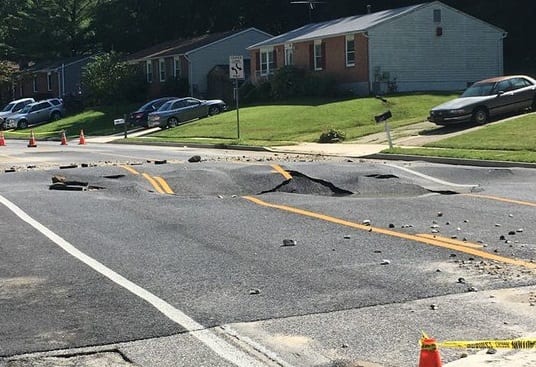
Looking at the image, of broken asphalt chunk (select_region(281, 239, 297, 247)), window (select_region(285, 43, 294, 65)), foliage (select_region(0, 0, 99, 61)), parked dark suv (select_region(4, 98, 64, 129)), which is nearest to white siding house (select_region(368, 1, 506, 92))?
window (select_region(285, 43, 294, 65))

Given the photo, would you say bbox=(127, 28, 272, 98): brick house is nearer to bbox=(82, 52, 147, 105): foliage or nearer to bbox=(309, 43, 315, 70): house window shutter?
bbox=(82, 52, 147, 105): foliage

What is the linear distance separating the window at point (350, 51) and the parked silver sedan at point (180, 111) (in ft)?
24.5

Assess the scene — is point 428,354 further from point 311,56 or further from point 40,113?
point 40,113

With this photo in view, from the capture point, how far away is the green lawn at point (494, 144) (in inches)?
814

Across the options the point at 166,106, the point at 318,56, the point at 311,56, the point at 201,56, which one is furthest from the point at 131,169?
the point at 201,56

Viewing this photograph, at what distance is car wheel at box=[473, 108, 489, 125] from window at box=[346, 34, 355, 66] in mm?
16875

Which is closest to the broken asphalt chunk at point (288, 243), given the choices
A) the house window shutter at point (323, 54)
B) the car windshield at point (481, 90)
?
the car windshield at point (481, 90)

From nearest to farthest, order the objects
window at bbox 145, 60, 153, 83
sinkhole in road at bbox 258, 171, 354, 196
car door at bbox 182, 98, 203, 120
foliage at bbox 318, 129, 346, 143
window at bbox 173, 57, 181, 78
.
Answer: sinkhole in road at bbox 258, 171, 354, 196 < foliage at bbox 318, 129, 346, 143 < car door at bbox 182, 98, 203, 120 < window at bbox 173, 57, 181, 78 < window at bbox 145, 60, 153, 83

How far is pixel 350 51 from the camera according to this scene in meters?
45.7

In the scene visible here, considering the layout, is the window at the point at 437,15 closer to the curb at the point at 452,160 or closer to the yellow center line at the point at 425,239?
the curb at the point at 452,160

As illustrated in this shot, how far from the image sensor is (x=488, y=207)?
12.3 meters

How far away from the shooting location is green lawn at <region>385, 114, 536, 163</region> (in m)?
20.7

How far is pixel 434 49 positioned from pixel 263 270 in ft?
131

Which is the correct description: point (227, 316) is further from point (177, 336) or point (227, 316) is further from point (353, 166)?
point (353, 166)
